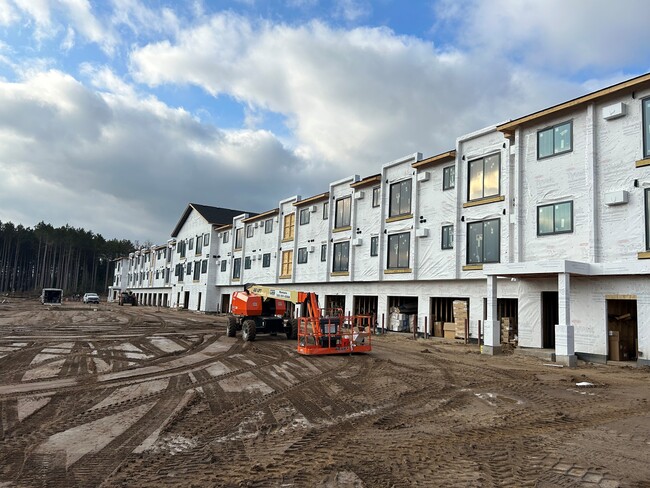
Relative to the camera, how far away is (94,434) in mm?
7035

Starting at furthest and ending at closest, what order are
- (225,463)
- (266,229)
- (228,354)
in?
(266,229)
(228,354)
(225,463)

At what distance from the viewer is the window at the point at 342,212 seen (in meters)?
32.3

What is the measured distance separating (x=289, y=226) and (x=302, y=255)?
3858 millimetres

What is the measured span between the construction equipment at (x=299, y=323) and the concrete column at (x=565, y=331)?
22.0ft

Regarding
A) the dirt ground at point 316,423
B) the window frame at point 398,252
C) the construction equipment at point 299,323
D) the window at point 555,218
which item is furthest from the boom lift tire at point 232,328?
the window at point 555,218

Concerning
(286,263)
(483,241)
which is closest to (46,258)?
(286,263)

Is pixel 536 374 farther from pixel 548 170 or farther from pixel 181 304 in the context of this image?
pixel 181 304

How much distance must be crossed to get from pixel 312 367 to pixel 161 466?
27.6ft

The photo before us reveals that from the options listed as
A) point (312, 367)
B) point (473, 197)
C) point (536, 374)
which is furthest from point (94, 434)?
point (473, 197)

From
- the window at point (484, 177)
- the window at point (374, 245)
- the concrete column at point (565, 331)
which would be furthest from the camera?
the window at point (374, 245)

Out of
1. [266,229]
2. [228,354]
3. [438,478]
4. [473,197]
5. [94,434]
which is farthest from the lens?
[266,229]

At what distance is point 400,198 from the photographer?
27656 mm

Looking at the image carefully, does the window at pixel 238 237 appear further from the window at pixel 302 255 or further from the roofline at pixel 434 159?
the roofline at pixel 434 159

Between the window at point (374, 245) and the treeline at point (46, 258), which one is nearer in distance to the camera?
the window at point (374, 245)
